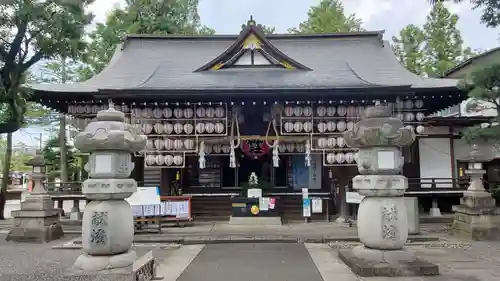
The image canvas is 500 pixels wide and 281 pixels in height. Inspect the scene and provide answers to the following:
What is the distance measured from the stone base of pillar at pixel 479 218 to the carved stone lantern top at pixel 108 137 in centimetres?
1005

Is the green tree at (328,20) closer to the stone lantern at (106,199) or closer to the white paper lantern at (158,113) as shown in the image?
the white paper lantern at (158,113)

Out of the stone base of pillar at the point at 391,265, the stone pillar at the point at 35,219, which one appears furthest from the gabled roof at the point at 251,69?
the stone base of pillar at the point at 391,265

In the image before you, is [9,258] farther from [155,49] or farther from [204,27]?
[204,27]

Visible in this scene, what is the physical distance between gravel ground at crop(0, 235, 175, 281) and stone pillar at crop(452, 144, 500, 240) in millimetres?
8840

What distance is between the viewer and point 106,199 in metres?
7.43

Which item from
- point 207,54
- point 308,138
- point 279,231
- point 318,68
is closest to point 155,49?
point 207,54

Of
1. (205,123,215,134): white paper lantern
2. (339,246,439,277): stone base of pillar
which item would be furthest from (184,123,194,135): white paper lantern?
(339,246,439,277): stone base of pillar

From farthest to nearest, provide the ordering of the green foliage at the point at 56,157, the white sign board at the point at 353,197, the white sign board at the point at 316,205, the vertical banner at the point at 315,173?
the green foliage at the point at 56,157, the vertical banner at the point at 315,173, the white sign board at the point at 316,205, the white sign board at the point at 353,197

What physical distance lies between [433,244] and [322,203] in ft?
19.0

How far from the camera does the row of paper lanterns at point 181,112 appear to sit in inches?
587

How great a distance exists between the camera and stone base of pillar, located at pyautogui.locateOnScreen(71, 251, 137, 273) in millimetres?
7159

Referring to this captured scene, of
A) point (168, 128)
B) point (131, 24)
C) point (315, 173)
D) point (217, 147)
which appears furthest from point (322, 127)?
point (131, 24)

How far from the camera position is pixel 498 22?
1066 centimetres

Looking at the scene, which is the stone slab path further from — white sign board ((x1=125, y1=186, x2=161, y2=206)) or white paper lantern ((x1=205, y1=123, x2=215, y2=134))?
white paper lantern ((x1=205, y1=123, x2=215, y2=134))
